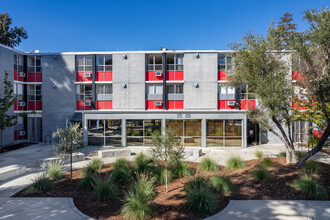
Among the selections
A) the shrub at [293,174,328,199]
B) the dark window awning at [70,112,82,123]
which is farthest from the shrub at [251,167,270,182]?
the dark window awning at [70,112,82,123]

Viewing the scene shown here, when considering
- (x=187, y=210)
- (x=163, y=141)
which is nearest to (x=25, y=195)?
(x=163, y=141)

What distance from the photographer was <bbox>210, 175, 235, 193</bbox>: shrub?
294 inches

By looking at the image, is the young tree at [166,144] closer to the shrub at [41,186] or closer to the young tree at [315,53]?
the shrub at [41,186]

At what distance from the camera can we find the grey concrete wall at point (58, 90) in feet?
63.7

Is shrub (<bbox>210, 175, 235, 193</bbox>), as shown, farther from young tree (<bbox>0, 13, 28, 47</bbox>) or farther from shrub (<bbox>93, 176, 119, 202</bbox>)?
young tree (<bbox>0, 13, 28, 47</bbox>)

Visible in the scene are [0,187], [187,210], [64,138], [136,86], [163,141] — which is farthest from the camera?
[136,86]

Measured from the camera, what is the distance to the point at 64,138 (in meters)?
9.38

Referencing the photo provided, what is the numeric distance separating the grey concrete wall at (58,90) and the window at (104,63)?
7.98 feet

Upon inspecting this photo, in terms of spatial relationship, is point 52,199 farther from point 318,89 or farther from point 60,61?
point 60,61

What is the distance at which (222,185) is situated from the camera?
24.8 ft

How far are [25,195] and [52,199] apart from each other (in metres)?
1.35

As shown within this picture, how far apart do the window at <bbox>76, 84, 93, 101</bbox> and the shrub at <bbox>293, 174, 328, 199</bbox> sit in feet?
58.3

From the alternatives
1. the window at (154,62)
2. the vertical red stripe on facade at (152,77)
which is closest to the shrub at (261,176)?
the vertical red stripe on facade at (152,77)

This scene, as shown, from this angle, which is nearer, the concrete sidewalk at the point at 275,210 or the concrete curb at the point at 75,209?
the concrete sidewalk at the point at 275,210
